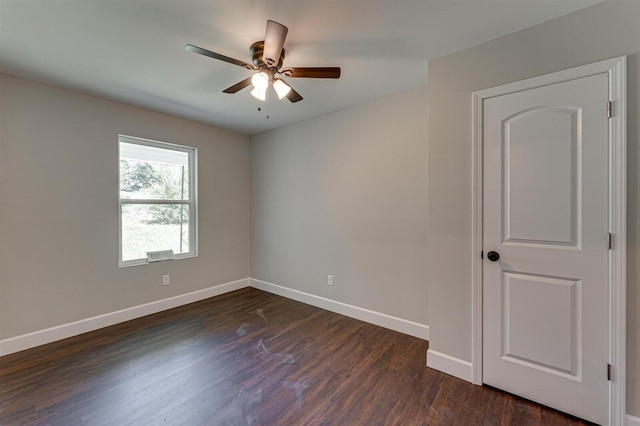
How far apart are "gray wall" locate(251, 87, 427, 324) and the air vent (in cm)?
129

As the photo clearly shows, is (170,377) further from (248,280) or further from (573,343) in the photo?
(573,343)

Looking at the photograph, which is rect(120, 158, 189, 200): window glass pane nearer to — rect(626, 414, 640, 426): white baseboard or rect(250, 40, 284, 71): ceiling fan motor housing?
rect(250, 40, 284, 71): ceiling fan motor housing

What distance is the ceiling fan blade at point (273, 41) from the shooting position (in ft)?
4.80

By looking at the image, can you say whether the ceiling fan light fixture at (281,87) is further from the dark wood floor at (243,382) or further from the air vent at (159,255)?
the air vent at (159,255)

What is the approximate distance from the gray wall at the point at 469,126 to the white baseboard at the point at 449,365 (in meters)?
0.04

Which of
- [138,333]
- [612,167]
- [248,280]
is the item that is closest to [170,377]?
[138,333]

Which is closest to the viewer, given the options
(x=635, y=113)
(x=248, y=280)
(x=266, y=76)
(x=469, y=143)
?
(x=635, y=113)

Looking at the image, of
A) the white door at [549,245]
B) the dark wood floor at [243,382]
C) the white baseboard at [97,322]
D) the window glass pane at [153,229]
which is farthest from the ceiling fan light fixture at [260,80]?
the white baseboard at [97,322]

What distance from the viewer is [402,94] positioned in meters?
2.71

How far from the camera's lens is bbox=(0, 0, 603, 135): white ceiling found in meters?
1.57

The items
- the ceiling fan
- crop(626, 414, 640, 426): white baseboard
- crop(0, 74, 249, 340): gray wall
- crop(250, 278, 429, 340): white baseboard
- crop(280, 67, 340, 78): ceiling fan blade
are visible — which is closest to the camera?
crop(626, 414, 640, 426): white baseboard

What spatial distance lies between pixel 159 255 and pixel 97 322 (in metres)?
0.90

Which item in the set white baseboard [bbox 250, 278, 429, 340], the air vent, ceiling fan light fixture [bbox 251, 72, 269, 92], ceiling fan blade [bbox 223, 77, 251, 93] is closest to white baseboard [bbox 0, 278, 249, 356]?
the air vent

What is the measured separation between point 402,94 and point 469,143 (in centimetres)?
106
